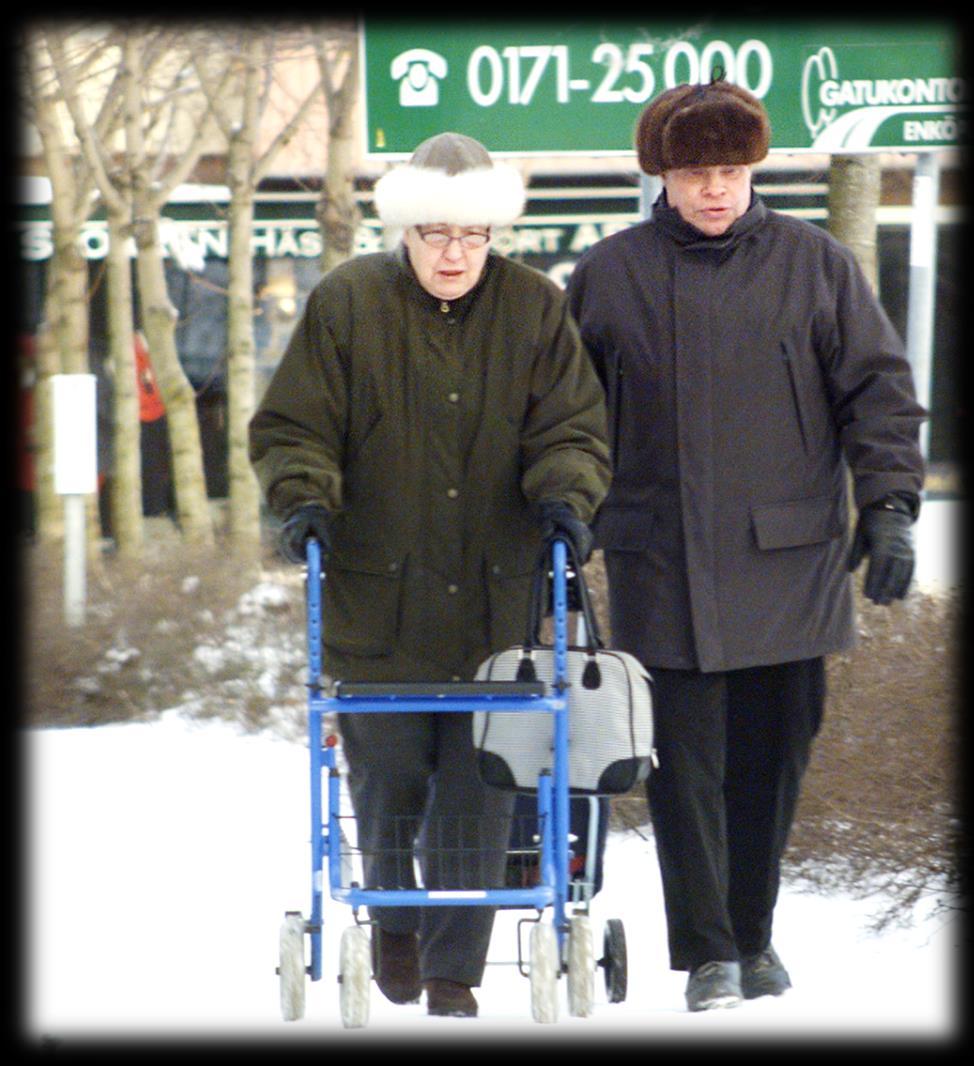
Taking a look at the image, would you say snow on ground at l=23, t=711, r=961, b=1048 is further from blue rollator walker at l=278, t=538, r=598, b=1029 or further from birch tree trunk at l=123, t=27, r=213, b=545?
birch tree trunk at l=123, t=27, r=213, b=545

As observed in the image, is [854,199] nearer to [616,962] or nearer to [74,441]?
[616,962]

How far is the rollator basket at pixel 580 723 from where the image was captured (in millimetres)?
4270

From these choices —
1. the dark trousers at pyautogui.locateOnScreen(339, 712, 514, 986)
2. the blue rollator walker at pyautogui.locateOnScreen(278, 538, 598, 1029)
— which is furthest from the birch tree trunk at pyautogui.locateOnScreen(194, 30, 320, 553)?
the blue rollator walker at pyautogui.locateOnScreen(278, 538, 598, 1029)

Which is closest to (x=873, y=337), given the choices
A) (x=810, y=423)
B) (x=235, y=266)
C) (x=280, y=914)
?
(x=810, y=423)

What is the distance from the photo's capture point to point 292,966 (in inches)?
164

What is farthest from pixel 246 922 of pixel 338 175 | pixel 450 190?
pixel 338 175

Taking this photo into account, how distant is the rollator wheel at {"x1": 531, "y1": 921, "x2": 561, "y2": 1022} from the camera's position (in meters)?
4.09

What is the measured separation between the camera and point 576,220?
1856cm

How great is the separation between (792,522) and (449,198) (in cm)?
109

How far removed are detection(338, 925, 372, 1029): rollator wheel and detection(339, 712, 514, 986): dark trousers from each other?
0.36m

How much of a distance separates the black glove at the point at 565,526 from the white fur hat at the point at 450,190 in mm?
636

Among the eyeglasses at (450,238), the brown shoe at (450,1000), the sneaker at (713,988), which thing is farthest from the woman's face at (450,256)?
the sneaker at (713,988)

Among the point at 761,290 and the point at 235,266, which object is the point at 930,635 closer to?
the point at 761,290

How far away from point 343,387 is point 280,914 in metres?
1.78
